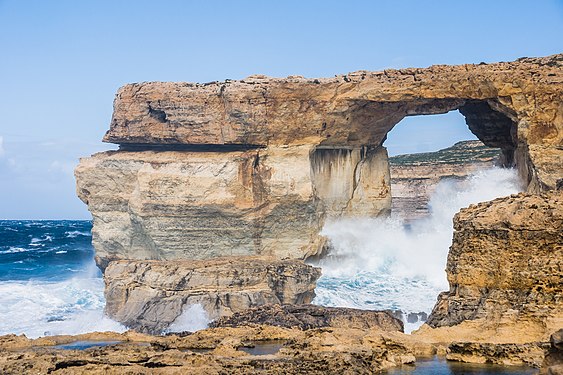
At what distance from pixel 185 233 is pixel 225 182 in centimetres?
244

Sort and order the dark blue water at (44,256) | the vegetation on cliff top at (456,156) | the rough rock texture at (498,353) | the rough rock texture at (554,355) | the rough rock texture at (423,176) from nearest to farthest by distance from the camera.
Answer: the rough rock texture at (554,355), the rough rock texture at (498,353), the dark blue water at (44,256), the rough rock texture at (423,176), the vegetation on cliff top at (456,156)

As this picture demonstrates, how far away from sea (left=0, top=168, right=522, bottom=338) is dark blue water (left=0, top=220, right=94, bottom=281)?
252 mm

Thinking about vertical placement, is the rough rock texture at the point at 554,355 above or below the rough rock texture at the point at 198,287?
above

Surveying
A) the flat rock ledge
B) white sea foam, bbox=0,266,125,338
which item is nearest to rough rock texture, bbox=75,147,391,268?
white sea foam, bbox=0,266,125,338

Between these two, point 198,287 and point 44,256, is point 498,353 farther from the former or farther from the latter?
point 44,256

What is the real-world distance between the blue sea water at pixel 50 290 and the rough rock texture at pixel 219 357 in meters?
13.2

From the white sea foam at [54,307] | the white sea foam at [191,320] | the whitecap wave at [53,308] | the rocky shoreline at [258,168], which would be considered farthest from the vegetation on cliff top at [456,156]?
the white sea foam at [191,320]

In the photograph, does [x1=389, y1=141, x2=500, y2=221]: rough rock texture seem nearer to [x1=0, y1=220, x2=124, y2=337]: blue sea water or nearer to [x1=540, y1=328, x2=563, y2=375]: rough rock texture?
[x1=0, y1=220, x2=124, y2=337]: blue sea water

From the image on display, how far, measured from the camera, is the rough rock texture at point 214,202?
3469cm

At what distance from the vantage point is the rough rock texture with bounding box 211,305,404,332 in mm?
21309

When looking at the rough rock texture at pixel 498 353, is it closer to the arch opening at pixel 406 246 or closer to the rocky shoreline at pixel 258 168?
the rocky shoreline at pixel 258 168

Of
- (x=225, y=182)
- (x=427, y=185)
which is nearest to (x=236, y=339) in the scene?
(x=225, y=182)

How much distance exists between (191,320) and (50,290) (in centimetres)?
1220

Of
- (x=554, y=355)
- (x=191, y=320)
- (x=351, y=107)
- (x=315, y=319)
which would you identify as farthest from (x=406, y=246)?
(x=554, y=355)
